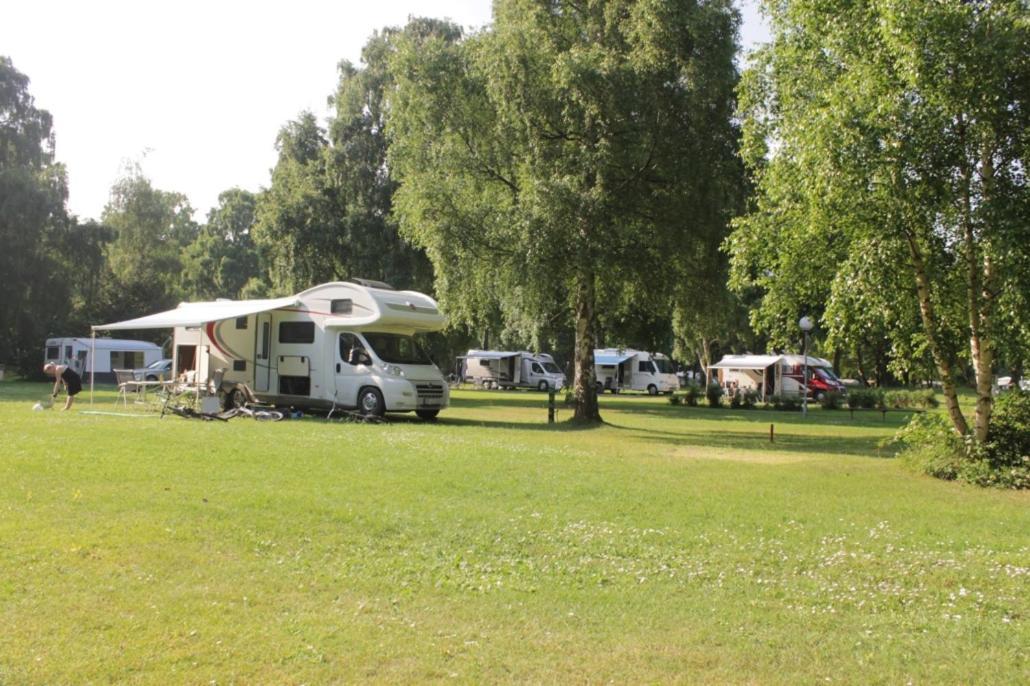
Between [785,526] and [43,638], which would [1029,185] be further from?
[43,638]

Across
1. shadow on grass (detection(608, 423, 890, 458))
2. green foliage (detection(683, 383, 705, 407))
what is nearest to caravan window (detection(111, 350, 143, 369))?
green foliage (detection(683, 383, 705, 407))

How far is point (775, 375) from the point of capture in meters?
42.7

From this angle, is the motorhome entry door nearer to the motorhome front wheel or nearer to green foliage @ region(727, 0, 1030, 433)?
the motorhome front wheel

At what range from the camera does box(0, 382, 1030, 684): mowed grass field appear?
189 inches

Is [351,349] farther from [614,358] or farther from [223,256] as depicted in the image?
[223,256]

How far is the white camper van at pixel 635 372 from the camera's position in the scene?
165ft

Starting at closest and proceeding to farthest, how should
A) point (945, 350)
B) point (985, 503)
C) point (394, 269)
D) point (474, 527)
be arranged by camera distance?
point (474, 527) < point (985, 503) < point (945, 350) < point (394, 269)

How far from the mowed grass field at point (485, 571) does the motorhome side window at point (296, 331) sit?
869 centimetres

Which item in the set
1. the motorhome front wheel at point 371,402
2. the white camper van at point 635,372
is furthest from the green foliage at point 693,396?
the motorhome front wheel at point 371,402

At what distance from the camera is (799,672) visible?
474 cm

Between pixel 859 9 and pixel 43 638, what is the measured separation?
1326cm

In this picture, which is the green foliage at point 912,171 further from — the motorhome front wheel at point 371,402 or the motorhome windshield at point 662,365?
the motorhome windshield at point 662,365

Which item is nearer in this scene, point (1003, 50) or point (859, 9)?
point (1003, 50)

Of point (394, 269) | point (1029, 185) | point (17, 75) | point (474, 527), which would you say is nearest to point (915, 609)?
point (474, 527)
